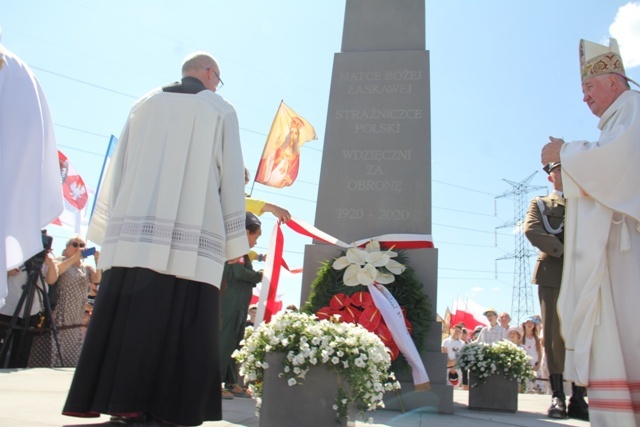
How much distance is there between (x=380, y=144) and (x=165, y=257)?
363 cm

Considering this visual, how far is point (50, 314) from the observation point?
269 inches

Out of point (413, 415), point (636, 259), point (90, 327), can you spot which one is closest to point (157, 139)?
point (90, 327)

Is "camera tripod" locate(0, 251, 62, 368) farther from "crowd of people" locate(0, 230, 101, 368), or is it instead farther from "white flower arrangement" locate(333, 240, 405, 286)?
"white flower arrangement" locate(333, 240, 405, 286)

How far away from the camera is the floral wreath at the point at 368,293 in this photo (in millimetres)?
5355

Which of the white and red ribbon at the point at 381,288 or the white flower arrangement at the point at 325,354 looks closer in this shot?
the white flower arrangement at the point at 325,354

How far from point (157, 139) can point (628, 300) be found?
2.69m

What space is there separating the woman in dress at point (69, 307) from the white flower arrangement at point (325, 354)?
429 cm

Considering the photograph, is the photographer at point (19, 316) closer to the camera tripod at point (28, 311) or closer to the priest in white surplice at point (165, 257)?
the camera tripod at point (28, 311)

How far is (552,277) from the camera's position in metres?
5.65

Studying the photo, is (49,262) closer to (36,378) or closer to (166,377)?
(36,378)

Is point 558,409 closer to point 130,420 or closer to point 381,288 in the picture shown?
point 381,288

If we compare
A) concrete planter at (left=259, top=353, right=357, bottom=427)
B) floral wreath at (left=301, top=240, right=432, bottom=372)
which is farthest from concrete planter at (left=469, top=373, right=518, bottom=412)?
concrete planter at (left=259, top=353, right=357, bottom=427)

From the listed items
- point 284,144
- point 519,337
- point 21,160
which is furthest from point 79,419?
point 519,337

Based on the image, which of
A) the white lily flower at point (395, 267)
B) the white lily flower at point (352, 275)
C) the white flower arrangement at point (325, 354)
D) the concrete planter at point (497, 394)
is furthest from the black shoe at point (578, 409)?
the white flower arrangement at point (325, 354)
